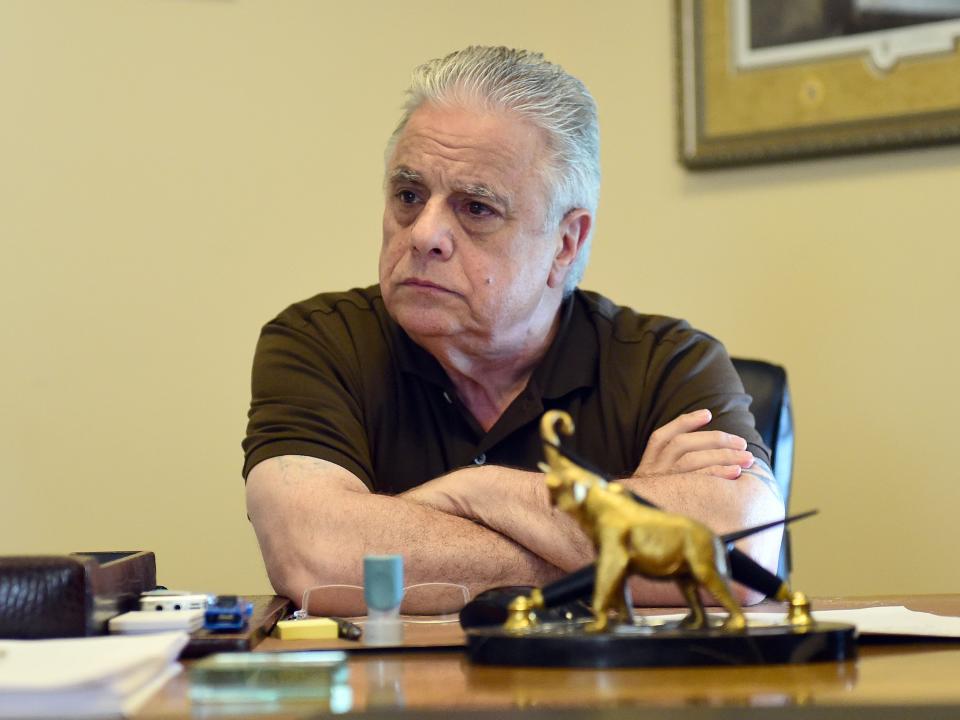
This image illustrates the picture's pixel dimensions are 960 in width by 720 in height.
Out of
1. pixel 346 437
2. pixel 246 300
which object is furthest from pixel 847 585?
pixel 246 300

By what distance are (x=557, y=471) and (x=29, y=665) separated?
0.41 meters

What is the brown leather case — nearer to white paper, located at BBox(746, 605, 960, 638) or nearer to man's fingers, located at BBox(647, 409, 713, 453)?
white paper, located at BBox(746, 605, 960, 638)

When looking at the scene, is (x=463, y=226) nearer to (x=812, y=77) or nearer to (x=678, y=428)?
(x=678, y=428)

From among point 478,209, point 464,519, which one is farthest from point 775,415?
point 464,519

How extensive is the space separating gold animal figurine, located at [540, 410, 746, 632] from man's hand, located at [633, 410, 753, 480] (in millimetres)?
824

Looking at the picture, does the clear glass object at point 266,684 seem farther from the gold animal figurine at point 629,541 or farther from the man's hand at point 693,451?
the man's hand at point 693,451

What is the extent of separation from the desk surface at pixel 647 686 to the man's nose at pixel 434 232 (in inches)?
41.2

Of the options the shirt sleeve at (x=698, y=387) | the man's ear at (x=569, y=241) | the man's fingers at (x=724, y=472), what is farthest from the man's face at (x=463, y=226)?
the man's fingers at (x=724, y=472)

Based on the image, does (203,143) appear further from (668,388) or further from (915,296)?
(915,296)

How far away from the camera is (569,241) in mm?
2242

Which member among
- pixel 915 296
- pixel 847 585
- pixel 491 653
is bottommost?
pixel 847 585

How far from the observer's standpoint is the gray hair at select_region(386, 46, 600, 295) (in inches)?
82.8

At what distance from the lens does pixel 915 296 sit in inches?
104

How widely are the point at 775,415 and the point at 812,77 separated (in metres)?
0.88
